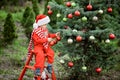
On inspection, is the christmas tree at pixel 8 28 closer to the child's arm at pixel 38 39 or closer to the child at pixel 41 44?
the child at pixel 41 44

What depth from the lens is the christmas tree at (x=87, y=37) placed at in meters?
7.93

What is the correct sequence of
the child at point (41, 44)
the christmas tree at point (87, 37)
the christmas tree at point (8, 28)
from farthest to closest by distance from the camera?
the christmas tree at point (8, 28) < the christmas tree at point (87, 37) < the child at point (41, 44)

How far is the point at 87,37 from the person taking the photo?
8000 mm

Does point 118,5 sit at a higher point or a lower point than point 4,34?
higher

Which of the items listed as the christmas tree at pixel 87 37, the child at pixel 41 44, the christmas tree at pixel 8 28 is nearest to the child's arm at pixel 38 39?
the child at pixel 41 44

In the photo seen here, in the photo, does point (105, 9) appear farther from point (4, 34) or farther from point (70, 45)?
point (4, 34)

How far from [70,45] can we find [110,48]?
105 centimetres

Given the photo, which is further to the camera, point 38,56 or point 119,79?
point 119,79

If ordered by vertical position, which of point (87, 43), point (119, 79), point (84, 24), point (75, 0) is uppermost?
point (75, 0)

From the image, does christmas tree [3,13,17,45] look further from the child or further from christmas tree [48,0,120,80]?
the child

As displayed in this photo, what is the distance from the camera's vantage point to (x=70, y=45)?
27.2ft

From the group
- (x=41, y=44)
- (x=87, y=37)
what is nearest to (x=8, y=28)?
(x=87, y=37)

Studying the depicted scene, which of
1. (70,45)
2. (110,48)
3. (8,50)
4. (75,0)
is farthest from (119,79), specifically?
(8,50)

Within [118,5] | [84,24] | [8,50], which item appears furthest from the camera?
[8,50]
